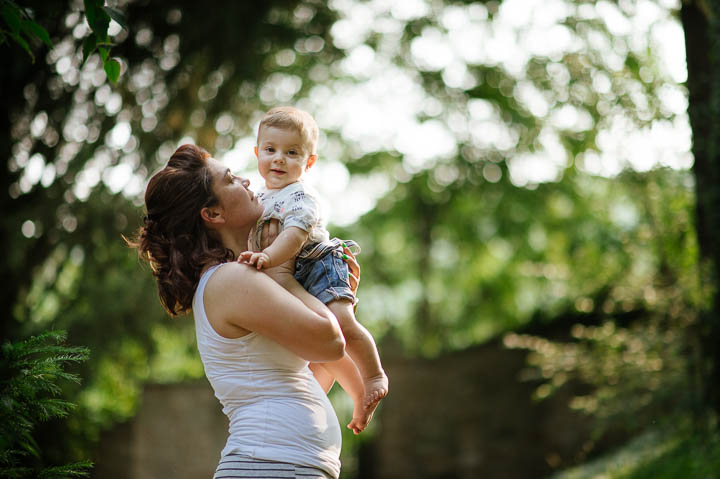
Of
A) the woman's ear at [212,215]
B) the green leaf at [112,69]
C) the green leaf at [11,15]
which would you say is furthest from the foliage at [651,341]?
the green leaf at [11,15]

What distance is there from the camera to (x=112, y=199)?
9.20 meters

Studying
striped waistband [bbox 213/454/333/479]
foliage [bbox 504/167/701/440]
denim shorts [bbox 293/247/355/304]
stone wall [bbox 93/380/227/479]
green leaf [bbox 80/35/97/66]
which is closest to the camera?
striped waistband [bbox 213/454/333/479]

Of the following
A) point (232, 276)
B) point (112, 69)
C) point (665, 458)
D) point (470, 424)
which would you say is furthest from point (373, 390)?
point (470, 424)

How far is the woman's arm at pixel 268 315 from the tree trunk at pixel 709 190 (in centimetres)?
556

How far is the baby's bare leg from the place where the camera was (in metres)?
2.45

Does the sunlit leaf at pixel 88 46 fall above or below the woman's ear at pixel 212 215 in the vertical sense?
above

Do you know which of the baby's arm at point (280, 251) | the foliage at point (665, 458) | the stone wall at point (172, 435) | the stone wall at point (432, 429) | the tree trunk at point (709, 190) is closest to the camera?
the baby's arm at point (280, 251)

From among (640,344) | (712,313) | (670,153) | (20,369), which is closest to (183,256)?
(20,369)

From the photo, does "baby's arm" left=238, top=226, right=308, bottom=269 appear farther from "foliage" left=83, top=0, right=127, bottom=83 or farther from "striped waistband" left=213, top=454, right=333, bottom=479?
"foliage" left=83, top=0, right=127, bottom=83

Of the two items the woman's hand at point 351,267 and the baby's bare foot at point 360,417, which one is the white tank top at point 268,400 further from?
the woman's hand at point 351,267

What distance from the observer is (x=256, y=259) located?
7.22 ft

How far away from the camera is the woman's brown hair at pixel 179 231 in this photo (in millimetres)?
2340

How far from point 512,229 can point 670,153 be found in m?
8.25

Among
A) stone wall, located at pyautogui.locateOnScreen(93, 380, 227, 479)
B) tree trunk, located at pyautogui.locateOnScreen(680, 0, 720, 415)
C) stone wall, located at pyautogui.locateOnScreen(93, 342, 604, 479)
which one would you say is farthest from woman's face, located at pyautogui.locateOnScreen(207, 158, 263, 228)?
stone wall, located at pyautogui.locateOnScreen(93, 380, 227, 479)
